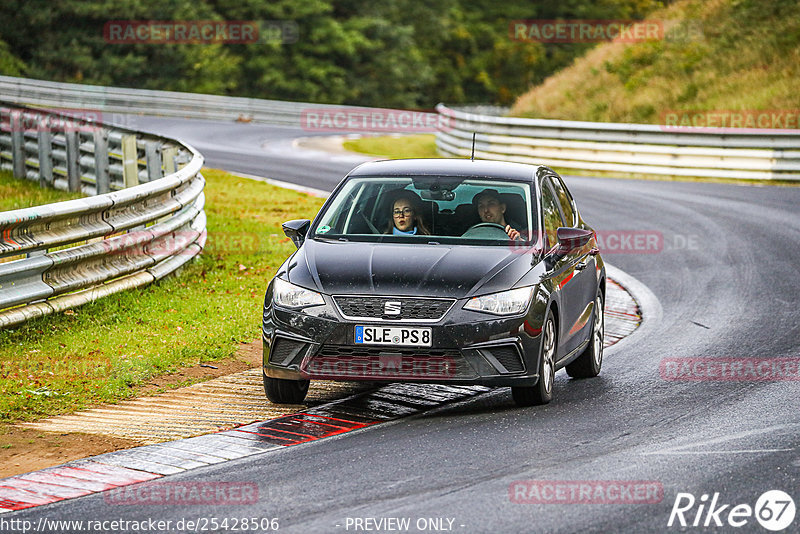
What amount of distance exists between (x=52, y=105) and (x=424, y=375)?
38920mm

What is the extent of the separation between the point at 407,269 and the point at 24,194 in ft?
35.9

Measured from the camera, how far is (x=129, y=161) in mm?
16750

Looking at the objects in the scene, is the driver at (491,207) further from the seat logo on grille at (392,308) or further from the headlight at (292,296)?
the headlight at (292,296)

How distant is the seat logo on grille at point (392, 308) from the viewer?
7.73m

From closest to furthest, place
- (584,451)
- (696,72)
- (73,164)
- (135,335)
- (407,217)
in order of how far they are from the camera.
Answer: (584,451), (407,217), (135,335), (73,164), (696,72)

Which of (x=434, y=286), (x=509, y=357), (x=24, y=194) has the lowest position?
(x=24, y=194)

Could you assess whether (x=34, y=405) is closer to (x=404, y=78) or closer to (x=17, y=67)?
(x=17, y=67)

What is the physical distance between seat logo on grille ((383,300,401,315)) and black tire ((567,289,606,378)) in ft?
7.49

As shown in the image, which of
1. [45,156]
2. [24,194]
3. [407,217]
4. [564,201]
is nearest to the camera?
[407,217]

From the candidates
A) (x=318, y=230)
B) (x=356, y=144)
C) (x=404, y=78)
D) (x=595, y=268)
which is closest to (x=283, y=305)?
(x=318, y=230)

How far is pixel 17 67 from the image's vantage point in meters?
54.3

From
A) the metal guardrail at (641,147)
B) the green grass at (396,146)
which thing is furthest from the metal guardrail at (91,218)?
the green grass at (396,146)

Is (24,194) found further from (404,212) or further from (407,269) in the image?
(407,269)

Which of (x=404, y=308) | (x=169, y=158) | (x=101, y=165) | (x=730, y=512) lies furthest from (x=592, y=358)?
(x=101, y=165)
